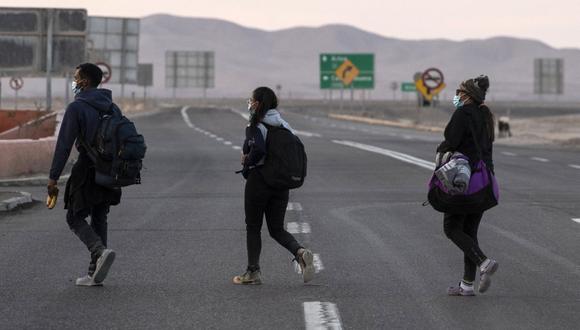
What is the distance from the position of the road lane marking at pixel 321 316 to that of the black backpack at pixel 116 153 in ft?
5.94

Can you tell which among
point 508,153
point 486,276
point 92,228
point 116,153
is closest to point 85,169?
point 116,153

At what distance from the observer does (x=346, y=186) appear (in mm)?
21281

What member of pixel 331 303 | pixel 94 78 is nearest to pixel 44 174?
pixel 94 78

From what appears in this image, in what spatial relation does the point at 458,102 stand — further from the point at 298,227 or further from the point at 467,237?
the point at 298,227

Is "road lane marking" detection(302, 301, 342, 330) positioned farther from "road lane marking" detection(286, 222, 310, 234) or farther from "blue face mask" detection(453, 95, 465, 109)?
"road lane marking" detection(286, 222, 310, 234)

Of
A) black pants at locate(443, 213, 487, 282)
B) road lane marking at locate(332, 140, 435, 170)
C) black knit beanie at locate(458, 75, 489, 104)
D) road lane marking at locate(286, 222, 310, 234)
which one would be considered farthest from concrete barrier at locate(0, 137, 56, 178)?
black knit beanie at locate(458, 75, 489, 104)

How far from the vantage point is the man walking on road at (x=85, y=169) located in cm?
980

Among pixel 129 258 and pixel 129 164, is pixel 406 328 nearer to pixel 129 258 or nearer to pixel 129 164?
pixel 129 164

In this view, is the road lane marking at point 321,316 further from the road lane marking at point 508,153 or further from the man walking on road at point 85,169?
the road lane marking at point 508,153

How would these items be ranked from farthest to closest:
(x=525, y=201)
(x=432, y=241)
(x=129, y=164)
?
(x=525, y=201), (x=432, y=241), (x=129, y=164)

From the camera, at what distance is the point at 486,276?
933 centimetres

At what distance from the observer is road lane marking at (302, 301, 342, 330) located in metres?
8.02

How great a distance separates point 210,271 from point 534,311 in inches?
122

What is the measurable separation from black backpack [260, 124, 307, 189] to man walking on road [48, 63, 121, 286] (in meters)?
1.26
